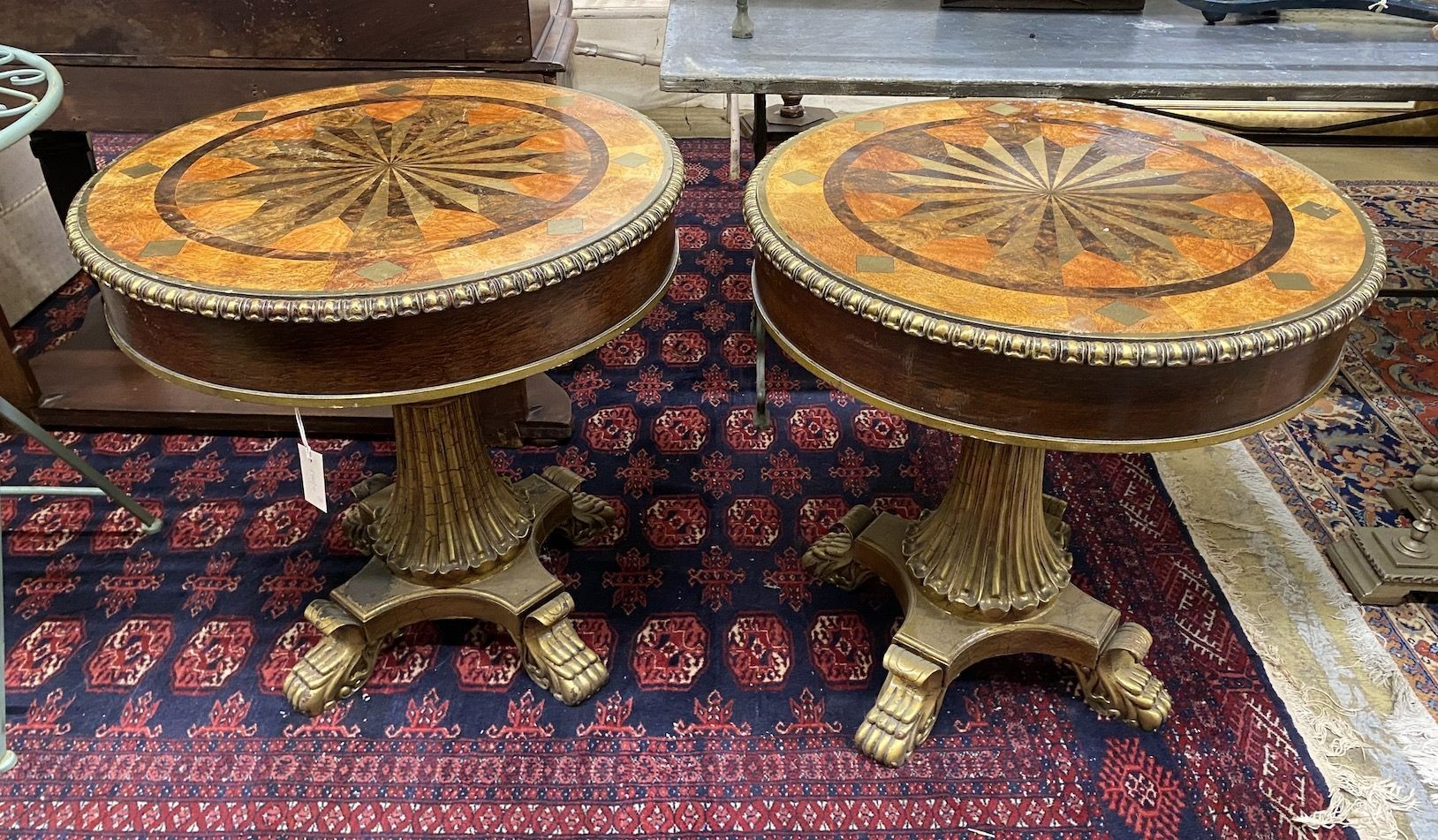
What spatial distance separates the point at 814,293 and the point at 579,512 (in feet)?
3.30

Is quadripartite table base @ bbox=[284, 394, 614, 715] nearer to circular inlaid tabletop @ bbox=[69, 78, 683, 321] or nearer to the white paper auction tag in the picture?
the white paper auction tag

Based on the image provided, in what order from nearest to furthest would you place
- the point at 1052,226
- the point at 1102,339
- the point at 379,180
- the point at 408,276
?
1. the point at 1102,339
2. the point at 408,276
3. the point at 1052,226
4. the point at 379,180

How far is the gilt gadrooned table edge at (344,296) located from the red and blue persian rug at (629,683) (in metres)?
0.83

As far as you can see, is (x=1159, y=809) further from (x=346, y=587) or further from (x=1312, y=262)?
(x=346, y=587)

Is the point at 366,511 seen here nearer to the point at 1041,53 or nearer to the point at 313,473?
the point at 313,473

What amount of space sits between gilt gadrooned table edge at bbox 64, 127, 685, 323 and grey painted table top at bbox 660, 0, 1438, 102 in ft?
2.99

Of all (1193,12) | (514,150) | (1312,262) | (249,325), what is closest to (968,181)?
(1312,262)

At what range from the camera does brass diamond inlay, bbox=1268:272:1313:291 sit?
4.11 feet

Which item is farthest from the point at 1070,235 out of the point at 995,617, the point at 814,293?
the point at 995,617

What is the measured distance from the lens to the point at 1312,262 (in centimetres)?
131

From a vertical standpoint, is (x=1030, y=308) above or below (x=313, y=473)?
above

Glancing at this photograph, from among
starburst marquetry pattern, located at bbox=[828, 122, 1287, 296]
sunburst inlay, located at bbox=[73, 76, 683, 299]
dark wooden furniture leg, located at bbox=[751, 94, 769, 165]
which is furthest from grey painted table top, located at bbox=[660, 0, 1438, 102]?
sunburst inlay, located at bbox=[73, 76, 683, 299]

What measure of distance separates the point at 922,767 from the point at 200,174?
1.55 metres

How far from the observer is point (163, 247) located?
1331 mm
